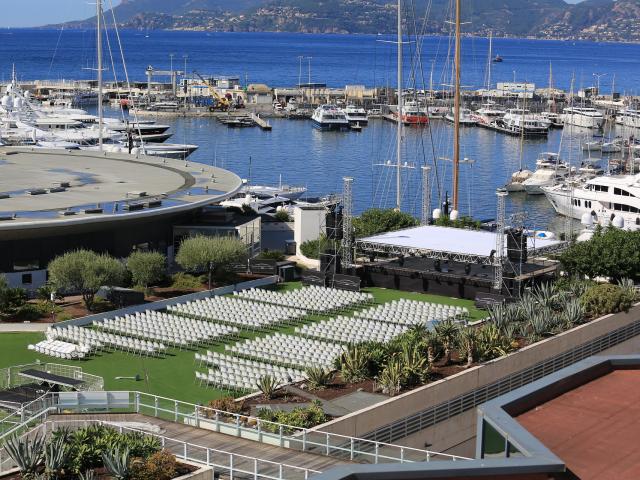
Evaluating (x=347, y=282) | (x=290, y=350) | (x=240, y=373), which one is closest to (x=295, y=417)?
(x=240, y=373)

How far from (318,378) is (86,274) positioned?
11597 mm

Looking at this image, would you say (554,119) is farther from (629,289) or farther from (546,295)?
(546,295)

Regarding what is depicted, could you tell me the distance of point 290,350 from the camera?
3381 cm

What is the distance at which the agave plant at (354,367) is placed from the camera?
30.4 meters

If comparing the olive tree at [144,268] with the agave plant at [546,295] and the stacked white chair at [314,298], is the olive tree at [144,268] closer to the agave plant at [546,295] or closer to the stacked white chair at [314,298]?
the stacked white chair at [314,298]

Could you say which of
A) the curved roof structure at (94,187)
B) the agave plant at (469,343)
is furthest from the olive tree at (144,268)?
the agave plant at (469,343)

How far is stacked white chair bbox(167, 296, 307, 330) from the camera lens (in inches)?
1485

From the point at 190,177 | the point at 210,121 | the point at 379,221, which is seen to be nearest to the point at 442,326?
the point at 379,221

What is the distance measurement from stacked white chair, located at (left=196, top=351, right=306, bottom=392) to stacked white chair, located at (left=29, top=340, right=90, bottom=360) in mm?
3342

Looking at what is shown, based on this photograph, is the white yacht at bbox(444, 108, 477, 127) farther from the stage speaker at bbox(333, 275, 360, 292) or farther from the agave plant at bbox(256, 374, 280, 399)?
the agave plant at bbox(256, 374, 280, 399)

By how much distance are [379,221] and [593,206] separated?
30.7 metres

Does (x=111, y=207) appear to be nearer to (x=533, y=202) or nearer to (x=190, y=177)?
(x=190, y=177)

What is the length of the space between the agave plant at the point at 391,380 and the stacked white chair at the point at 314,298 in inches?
401

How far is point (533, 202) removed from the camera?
90.2m
